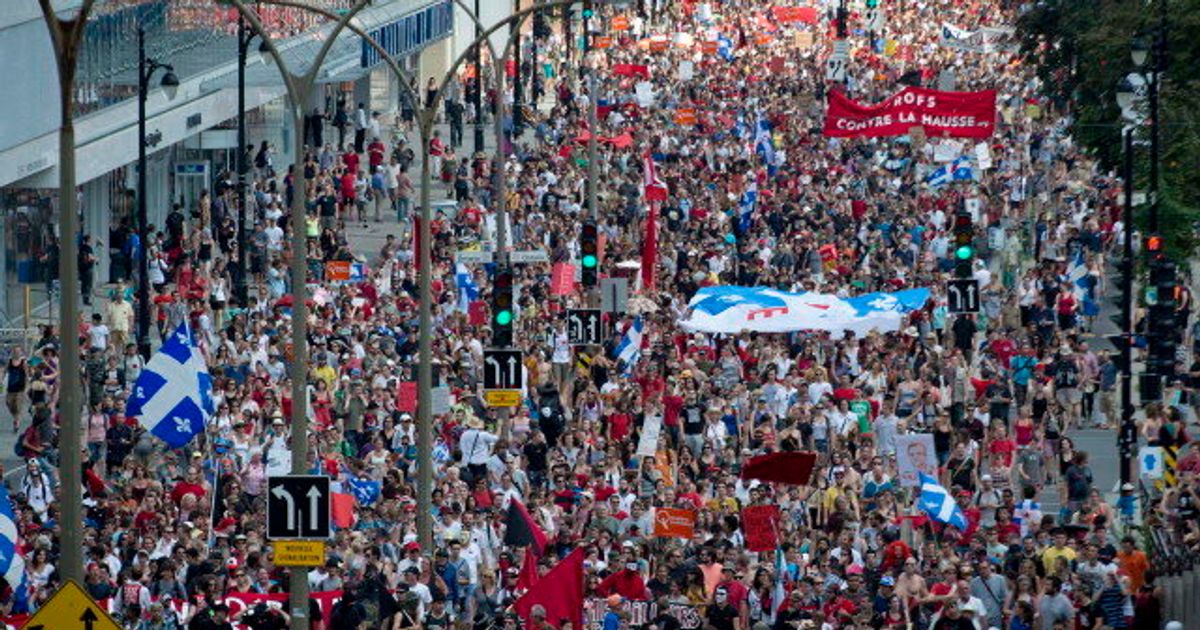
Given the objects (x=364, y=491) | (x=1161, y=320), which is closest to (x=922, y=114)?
(x=1161, y=320)

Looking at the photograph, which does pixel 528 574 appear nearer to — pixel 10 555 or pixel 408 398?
pixel 10 555

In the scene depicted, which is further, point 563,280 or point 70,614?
point 563,280

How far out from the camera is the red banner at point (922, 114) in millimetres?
54688

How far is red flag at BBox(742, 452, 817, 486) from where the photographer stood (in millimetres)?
29469

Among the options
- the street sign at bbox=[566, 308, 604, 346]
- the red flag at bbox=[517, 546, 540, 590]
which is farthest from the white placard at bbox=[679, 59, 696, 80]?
the red flag at bbox=[517, 546, 540, 590]

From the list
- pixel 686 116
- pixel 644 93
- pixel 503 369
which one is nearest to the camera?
pixel 503 369

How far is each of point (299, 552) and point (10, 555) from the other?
2.83m

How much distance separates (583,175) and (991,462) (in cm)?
2976

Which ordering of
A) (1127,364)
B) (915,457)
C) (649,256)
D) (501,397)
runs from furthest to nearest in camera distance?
(649,256) < (1127,364) < (501,397) < (915,457)

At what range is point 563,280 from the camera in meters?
44.3

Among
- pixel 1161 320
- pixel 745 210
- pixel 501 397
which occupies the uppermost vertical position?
pixel 745 210

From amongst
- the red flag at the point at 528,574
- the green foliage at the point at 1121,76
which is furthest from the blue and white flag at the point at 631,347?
the red flag at the point at 528,574

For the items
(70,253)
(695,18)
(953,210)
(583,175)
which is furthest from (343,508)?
(695,18)

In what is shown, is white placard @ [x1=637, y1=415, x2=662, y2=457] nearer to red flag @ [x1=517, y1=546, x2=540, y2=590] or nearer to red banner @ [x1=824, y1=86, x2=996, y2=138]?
red flag @ [x1=517, y1=546, x2=540, y2=590]
